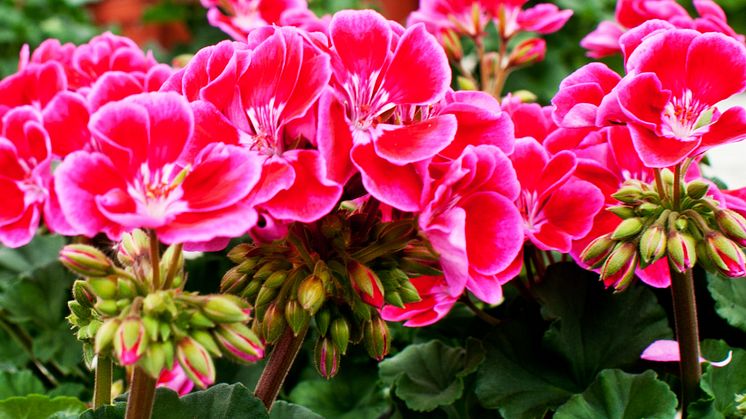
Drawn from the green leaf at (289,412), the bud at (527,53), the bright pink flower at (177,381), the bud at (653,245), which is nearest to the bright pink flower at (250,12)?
the bud at (527,53)

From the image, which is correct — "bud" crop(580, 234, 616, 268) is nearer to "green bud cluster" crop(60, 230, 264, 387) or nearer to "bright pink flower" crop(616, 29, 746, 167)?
"bright pink flower" crop(616, 29, 746, 167)

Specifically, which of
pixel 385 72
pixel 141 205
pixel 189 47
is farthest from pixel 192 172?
pixel 189 47

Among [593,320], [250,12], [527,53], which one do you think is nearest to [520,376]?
[593,320]

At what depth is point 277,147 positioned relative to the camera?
0.62 meters

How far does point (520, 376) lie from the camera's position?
0.89m

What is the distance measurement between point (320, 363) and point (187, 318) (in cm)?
14

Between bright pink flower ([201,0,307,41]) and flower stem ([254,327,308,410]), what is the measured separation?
59cm

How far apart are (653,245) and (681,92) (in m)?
0.12

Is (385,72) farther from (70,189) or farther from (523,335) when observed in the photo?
(523,335)

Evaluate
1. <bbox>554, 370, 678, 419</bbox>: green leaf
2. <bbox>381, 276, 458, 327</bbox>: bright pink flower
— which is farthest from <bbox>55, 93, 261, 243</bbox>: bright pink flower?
<bbox>554, 370, 678, 419</bbox>: green leaf

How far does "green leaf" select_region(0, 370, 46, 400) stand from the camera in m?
1.06

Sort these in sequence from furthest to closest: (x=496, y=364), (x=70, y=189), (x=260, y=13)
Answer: (x=260, y=13) → (x=496, y=364) → (x=70, y=189)

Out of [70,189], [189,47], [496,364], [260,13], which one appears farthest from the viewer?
[189,47]

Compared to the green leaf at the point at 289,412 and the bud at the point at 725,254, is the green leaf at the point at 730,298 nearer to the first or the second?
the bud at the point at 725,254
